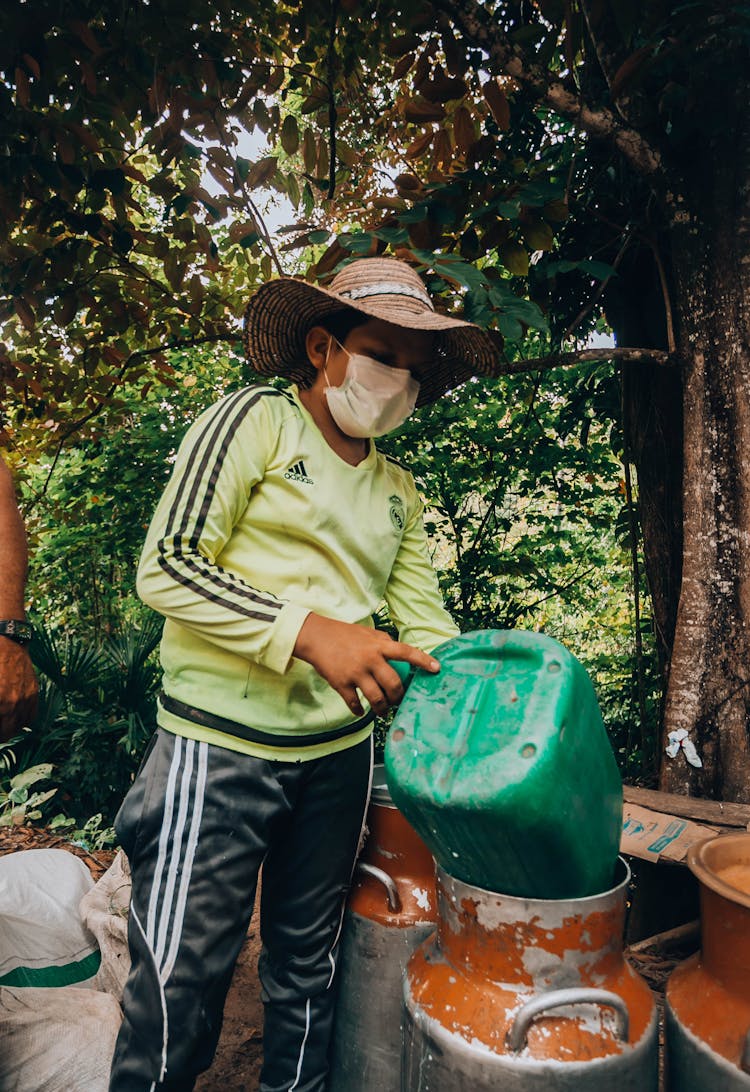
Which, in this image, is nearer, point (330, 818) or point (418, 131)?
point (330, 818)

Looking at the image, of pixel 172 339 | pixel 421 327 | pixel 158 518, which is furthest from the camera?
pixel 172 339

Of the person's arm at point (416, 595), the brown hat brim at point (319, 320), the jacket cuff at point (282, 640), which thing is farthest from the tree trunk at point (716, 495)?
the jacket cuff at point (282, 640)

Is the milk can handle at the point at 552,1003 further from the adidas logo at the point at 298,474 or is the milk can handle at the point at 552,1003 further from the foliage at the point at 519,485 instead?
the foliage at the point at 519,485

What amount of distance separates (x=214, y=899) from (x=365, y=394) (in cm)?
114

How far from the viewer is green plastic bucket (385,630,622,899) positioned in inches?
45.8

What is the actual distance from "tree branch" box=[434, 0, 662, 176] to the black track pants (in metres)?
2.25

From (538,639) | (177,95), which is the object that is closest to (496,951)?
(538,639)

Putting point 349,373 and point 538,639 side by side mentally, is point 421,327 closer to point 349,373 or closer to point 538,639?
point 349,373

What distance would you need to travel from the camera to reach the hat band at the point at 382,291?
1.76m

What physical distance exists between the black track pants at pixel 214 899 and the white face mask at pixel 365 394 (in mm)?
789

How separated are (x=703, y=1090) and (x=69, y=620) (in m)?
5.58

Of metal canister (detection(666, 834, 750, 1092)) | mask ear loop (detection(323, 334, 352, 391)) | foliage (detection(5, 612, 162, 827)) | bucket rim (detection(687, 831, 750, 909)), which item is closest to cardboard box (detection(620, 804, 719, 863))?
bucket rim (detection(687, 831, 750, 909))

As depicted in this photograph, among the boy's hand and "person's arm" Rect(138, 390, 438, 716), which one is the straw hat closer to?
"person's arm" Rect(138, 390, 438, 716)

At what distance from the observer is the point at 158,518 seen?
60.3 inches
